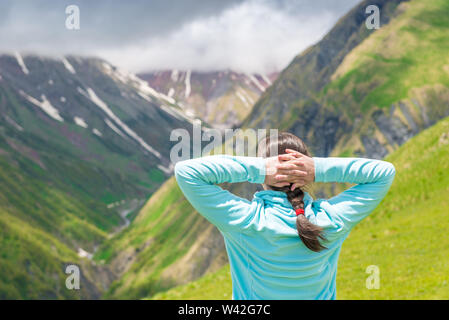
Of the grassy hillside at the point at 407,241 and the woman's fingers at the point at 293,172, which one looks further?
the grassy hillside at the point at 407,241

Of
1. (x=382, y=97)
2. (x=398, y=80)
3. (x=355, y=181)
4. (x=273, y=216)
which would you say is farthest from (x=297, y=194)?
(x=398, y=80)

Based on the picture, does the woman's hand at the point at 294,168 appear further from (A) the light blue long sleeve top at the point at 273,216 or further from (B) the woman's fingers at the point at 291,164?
(A) the light blue long sleeve top at the point at 273,216

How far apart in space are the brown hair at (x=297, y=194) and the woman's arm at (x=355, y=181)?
0.32 metres

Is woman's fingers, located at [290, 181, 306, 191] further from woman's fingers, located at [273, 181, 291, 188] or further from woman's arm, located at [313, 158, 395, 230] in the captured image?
woman's arm, located at [313, 158, 395, 230]

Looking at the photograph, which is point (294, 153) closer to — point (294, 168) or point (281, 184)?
point (294, 168)

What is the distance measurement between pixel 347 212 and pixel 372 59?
17184 cm

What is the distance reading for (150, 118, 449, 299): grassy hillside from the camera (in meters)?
18.9

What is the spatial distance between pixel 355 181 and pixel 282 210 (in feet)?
3.24

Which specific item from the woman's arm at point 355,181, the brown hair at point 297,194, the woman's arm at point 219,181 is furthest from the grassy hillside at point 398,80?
the woman's arm at point 219,181

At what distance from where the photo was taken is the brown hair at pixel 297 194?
5117mm

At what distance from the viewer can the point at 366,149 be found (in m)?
138

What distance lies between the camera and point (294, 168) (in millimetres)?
5227

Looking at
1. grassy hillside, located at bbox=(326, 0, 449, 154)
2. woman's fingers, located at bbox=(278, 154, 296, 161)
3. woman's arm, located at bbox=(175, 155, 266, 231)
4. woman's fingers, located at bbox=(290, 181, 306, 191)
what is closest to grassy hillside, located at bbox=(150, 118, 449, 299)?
woman's fingers, located at bbox=(290, 181, 306, 191)
